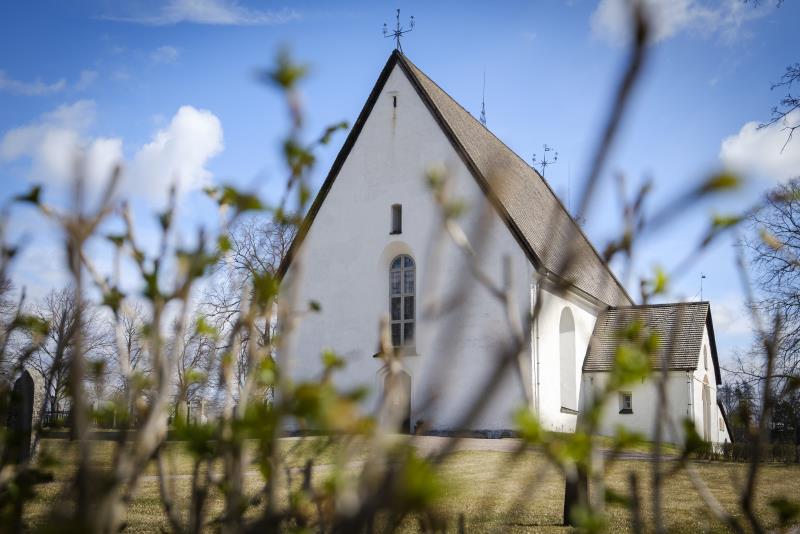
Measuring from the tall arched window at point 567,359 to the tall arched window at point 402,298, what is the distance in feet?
16.4

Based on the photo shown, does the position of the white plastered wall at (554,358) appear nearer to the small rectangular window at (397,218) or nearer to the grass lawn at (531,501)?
the small rectangular window at (397,218)

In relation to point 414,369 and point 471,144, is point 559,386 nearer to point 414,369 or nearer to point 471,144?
point 414,369

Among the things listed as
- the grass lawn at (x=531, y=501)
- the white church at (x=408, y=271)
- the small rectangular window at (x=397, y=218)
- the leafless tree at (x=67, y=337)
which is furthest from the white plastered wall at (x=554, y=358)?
the leafless tree at (x=67, y=337)

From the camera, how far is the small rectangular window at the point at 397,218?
68.9 ft

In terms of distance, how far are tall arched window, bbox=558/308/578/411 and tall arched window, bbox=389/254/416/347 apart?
16.4 feet

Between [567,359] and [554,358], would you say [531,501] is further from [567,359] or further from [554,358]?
[567,359]

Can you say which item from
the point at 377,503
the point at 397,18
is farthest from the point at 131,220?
the point at 397,18

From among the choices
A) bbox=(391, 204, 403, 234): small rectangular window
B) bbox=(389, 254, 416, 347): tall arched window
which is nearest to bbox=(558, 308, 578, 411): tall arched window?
bbox=(389, 254, 416, 347): tall arched window

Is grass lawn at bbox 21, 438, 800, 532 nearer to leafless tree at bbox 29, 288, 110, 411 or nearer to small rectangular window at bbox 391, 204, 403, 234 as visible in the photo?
leafless tree at bbox 29, 288, 110, 411

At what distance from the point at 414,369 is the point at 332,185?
237 inches

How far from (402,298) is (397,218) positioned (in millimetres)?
2331

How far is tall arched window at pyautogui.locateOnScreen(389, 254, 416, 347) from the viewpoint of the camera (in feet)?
67.1

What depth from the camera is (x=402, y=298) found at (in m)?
20.7

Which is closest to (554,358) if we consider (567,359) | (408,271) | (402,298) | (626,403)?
(567,359)
